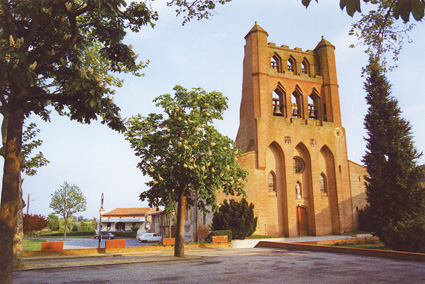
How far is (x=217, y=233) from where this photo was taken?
24391 mm

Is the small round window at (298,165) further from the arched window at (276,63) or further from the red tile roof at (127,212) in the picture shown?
the red tile roof at (127,212)

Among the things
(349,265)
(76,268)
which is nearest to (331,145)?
(349,265)

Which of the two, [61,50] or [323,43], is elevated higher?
[323,43]

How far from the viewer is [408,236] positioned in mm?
15703

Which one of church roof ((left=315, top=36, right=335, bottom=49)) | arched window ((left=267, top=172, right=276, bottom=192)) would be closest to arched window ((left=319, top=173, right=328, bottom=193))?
arched window ((left=267, top=172, right=276, bottom=192))

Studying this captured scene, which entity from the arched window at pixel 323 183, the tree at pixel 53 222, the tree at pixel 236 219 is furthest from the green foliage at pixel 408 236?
the tree at pixel 53 222

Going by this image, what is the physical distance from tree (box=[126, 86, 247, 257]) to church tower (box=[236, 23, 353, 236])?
13027mm

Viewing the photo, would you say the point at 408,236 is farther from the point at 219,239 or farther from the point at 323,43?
the point at 323,43

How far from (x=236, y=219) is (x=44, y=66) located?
19.5 metres

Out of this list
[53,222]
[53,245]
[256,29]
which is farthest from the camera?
[53,222]

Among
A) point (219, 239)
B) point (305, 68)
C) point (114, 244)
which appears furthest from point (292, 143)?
point (114, 244)

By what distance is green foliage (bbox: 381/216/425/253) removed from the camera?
15.1 metres

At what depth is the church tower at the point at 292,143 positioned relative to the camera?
30.6 metres

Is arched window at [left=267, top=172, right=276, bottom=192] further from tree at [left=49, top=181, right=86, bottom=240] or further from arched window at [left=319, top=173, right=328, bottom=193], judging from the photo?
tree at [left=49, top=181, right=86, bottom=240]
